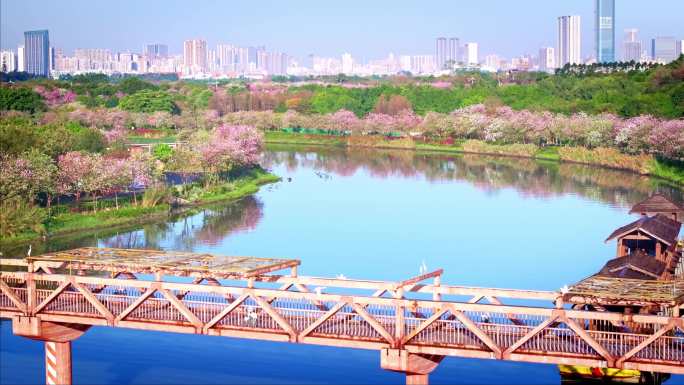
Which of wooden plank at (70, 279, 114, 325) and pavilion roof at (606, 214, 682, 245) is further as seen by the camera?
pavilion roof at (606, 214, 682, 245)

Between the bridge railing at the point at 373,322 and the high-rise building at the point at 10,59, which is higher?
the high-rise building at the point at 10,59

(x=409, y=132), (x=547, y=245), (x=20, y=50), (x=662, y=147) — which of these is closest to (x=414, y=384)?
(x=547, y=245)

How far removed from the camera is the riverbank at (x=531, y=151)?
41062mm

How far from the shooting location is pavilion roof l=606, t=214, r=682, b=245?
62.1ft

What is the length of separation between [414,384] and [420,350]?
1.59ft

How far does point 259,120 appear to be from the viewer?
6250cm

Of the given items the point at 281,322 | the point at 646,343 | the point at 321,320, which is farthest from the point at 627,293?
the point at 281,322

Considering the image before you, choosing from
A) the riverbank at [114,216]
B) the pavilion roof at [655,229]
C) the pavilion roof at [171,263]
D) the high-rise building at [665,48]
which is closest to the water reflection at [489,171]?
the riverbank at [114,216]

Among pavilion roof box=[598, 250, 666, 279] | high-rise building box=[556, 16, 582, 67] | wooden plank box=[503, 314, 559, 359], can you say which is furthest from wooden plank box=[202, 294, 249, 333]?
high-rise building box=[556, 16, 582, 67]

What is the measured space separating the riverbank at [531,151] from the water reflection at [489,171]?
2.21ft

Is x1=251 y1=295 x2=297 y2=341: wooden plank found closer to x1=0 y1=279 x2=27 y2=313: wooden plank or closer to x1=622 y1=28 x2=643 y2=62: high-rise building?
x1=0 y1=279 x2=27 y2=313: wooden plank

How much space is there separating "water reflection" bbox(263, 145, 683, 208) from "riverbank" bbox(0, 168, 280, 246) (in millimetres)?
9128

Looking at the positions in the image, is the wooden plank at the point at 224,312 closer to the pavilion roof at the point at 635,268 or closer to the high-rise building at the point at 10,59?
the pavilion roof at the point at 635,268

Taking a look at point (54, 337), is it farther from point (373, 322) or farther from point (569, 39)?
point (569, 39)
